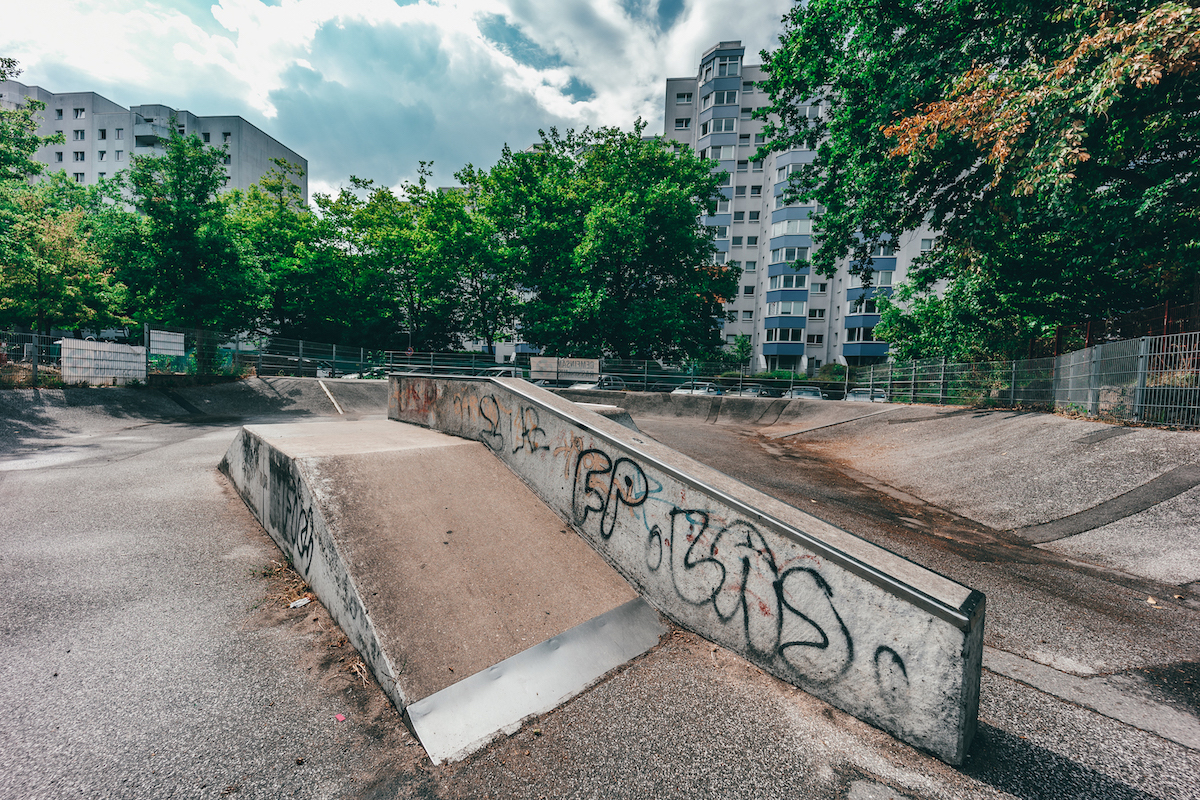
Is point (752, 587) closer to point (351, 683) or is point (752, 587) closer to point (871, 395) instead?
point (351, 683)

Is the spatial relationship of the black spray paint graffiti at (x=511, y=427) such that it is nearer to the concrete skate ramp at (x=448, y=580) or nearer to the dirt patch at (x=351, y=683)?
the concrete skate ramp at (x=448, y=580)

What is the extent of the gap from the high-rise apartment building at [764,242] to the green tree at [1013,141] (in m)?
30.2

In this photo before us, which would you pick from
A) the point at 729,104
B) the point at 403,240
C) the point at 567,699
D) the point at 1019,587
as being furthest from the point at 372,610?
the point at 729,104

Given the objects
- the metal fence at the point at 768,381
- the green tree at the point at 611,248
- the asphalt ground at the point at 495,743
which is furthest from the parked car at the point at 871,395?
the asphalt ground at the point at 495,743

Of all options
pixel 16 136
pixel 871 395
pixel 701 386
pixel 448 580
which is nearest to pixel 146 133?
pixel 16 136

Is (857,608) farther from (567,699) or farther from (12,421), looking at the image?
(12,421)

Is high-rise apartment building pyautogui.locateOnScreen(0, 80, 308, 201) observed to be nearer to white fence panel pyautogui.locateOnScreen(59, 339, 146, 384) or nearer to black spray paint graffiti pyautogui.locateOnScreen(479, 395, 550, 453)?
white fence panel pyautogui.locateOnScreen(59, 339, 146, 384)

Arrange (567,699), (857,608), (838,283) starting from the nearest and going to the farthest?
(857,608) < (567,699) < (838,283)

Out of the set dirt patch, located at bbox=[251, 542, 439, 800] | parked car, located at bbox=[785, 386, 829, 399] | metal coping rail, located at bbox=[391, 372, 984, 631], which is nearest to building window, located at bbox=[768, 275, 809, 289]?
parked car, located at bbox=[785, 386, 829, 399]

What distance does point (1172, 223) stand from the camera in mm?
8242

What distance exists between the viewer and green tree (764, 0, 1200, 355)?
666 centimetres

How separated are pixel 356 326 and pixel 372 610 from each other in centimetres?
2835

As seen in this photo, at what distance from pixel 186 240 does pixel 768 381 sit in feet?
72.8

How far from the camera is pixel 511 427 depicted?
4.64 metres
